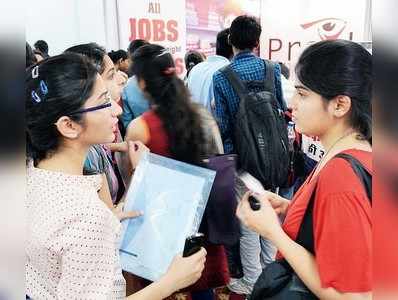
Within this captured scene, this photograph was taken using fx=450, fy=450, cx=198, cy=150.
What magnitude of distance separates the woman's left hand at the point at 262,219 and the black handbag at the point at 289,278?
0.18ft

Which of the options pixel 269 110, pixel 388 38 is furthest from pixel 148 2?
pixel 388 38

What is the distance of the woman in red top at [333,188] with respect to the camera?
0.81m

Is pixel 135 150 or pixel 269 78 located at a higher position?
pixel 269 78

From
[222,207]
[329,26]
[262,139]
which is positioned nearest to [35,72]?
[222,207]

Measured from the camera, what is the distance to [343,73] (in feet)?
3.07

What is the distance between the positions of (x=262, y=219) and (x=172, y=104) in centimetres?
68

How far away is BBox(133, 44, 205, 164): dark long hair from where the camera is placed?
4.98ft

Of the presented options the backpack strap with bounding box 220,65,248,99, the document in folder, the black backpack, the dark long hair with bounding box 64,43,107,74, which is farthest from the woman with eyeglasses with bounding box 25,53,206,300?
the backpack strap with bounding box 220,65,248,99

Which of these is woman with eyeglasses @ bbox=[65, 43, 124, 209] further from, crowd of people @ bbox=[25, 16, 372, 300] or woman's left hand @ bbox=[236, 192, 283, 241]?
woman's left hand @ bbox=[236, 192, 283, 241]

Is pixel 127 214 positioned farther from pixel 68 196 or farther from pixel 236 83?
pixel 236 83

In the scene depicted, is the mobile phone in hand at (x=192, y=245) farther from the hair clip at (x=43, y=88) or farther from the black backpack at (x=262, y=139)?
the black backpack at (x=262, y=139)

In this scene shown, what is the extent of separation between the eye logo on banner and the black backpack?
3.65m

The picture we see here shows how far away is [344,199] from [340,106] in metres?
0.24

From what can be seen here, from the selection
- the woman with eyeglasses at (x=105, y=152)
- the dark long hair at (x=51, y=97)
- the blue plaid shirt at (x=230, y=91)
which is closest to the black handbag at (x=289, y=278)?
the dark long hair at (x=51, y=97)
